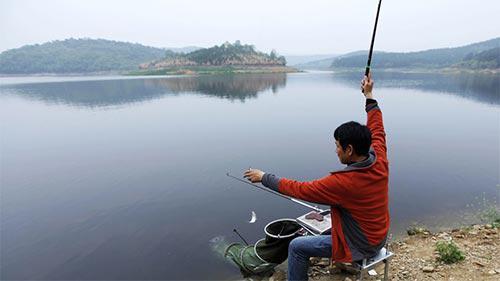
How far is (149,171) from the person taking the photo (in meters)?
12.1

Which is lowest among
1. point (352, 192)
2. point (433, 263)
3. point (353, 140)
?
point (433, 263)

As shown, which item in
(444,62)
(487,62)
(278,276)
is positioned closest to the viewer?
(278,276)

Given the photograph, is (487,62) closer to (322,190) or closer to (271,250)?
(271,250)

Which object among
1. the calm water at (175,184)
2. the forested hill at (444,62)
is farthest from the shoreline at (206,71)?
the calm water at (175,184)

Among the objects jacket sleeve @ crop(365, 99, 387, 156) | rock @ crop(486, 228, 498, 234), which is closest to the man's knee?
jacket sleeve @ crop(365, 99, 387, 156)

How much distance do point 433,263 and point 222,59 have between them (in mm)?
145462

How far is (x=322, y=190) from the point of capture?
2941 millimetres

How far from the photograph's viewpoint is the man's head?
115 inches

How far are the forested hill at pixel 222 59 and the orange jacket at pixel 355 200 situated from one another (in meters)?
144

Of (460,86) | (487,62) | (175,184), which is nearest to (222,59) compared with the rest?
(487,62)

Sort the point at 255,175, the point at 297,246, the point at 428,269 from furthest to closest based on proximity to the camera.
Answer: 1. the point at 428,269
2. the point at 297,246
3. the point at 255,175

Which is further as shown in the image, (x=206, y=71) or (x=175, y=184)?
(x=206, y=71)

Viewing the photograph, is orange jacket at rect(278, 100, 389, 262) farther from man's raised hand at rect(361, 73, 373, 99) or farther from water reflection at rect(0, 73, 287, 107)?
water reflection at rect(0, 73, 287, 107)

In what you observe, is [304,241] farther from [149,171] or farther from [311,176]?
[149,171]
